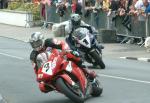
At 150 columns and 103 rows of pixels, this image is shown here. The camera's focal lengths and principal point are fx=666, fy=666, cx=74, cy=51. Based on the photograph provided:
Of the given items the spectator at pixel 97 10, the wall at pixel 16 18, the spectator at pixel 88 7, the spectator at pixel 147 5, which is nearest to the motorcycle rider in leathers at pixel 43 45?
the spectator at pixel 147 5

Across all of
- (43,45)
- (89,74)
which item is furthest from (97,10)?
(43,45)

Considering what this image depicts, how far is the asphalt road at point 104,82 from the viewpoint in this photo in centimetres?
1324

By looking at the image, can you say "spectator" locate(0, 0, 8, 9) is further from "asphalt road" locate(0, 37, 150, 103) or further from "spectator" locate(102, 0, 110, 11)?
"asphalt road" locate(0, 37, 150, 103)

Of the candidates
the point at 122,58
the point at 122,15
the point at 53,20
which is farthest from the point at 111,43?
the point at 53,20

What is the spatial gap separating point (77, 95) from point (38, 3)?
101ft

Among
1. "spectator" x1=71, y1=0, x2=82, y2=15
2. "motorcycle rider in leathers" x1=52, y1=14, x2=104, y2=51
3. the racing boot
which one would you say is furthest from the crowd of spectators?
the racing boot

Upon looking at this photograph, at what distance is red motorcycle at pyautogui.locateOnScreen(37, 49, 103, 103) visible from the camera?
11852 millimetres

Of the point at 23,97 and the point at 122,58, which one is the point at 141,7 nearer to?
the point at 122,58

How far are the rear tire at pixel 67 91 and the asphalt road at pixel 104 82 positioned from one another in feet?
2.99

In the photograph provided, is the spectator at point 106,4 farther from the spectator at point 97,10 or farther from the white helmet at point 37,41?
the white helmet at point 37,41

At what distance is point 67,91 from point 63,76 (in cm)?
33

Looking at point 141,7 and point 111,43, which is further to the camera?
point 111,43

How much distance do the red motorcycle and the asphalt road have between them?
738mm

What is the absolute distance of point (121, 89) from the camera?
14430mm
